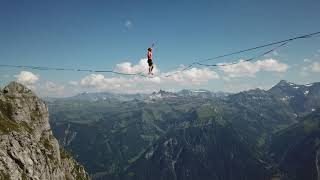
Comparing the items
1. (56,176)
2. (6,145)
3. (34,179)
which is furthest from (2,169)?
(56,176)

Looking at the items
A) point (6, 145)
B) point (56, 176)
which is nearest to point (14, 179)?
point (6, 145)

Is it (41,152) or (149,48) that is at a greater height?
(149,48)

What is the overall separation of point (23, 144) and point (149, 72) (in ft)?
374

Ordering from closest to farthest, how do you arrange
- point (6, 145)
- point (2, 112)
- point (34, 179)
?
point (6, 145) < point (34, 179) < point (2, 112)

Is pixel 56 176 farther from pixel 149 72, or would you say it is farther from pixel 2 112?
pixel 149 72

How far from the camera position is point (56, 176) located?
197 m

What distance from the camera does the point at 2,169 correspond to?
126 meters

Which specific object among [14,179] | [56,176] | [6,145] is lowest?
[56,176]

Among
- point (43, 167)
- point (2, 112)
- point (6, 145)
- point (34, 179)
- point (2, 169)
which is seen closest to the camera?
point (2, 169)

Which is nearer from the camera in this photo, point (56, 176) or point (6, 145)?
point (6, 145)

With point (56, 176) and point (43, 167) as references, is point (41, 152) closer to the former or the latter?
point (43, 167)

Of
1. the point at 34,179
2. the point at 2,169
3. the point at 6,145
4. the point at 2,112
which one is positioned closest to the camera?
the point at 2,169

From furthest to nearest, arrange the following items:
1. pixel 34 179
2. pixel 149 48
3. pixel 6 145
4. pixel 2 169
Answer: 1. pixel 34 179
2. pixel 6 145
3. pixel 2 169
4. pixel 149 48

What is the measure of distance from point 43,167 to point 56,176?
27.1 metres
